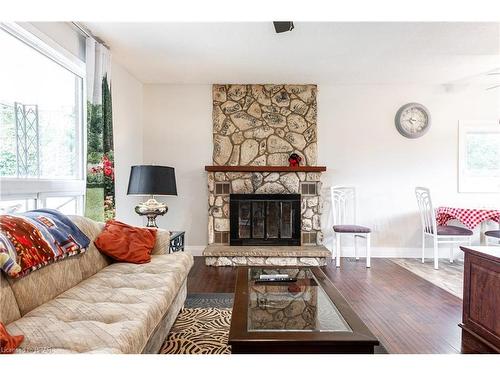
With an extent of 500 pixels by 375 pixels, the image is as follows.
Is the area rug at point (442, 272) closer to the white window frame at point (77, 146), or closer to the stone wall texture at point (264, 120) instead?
the stone wall texture at point (264, 120)

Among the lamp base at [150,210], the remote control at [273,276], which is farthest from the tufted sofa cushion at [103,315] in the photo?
the lamp base at [150,210]

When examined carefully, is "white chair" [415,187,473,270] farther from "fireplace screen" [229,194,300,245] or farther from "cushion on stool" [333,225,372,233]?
"fireplace screen" [229,194,300,245]

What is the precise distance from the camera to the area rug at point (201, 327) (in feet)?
6.90

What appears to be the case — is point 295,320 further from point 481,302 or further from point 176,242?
point 176,242

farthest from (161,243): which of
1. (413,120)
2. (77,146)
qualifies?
(413,120)

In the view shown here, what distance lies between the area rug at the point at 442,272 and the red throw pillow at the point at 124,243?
2937 millimetres

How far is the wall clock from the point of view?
16.6ft

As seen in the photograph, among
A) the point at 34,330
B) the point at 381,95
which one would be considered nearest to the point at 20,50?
the point at 34,330

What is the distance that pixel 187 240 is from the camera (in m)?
5.13

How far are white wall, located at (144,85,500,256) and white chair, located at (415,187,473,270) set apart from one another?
→ 43 centimetres

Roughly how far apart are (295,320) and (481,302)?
149 centimetres
